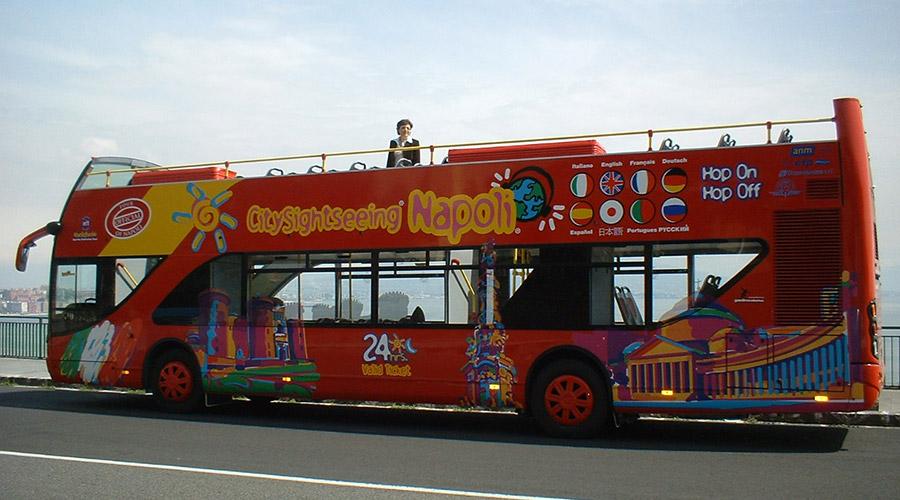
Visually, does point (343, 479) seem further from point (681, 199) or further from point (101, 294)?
point (101, 294)

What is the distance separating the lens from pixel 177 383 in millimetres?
13953

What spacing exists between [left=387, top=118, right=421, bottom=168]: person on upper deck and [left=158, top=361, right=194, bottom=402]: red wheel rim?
4274 mm

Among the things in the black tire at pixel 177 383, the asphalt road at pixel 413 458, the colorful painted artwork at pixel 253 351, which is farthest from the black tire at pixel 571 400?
the black tire at pixel 177 383

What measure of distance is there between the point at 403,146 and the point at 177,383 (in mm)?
4792

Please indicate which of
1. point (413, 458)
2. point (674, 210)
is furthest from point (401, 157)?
point (413, 458)

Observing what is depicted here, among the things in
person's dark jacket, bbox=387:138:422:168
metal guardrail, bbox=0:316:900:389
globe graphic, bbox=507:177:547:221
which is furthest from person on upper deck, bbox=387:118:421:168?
metal guardrail, bbox=0:316:900:389

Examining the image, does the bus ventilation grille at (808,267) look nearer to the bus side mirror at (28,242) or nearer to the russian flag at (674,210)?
the russian flag at (674,210)

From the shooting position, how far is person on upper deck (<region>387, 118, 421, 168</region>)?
13407 mm

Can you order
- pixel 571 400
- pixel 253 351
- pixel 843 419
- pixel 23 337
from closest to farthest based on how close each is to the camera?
pixel 571 400 < pixel 843 419 < pixel 253 351 < pixel 23 337

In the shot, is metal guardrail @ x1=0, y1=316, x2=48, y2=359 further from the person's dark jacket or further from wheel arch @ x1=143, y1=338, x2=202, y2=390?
the person's dark jacket

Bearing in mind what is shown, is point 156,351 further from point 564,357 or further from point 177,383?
point 564,357

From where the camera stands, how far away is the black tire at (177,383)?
45.6 feet

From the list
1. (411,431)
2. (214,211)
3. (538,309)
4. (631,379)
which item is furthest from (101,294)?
(631,379)

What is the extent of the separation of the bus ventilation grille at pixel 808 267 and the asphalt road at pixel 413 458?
59.1 inches
